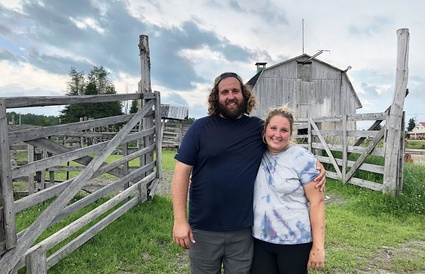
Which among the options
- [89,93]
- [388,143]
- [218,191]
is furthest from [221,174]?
[89,93]

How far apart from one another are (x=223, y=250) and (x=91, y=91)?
4913 centimetres

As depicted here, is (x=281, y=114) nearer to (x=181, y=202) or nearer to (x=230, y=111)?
(x=230, y=111)

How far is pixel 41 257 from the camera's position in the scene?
10.4 ft

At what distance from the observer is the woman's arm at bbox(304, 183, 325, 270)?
7.04 ft

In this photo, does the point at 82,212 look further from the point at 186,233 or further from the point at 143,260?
the point at 186,233

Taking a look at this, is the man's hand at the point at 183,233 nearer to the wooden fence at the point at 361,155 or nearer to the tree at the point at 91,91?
the wooden fence at the point at 361,155

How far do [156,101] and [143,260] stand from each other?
A: 10.3 feet

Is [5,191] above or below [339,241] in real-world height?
above

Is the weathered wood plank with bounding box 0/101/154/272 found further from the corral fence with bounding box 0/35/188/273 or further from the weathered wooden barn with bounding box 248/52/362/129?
the weathered wooden barn with bounding box 248/52/362/129

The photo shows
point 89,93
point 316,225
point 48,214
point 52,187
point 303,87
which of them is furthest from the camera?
point 89,93

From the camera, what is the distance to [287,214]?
218cm

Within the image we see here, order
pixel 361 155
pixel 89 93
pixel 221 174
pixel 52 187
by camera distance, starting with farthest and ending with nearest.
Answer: pixel 89 93
pixel 361 155
pixel 52 187
pixel 221 174

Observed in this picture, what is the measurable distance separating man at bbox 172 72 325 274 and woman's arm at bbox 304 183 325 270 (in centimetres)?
42

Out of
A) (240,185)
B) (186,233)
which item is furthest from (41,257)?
(240,185)
